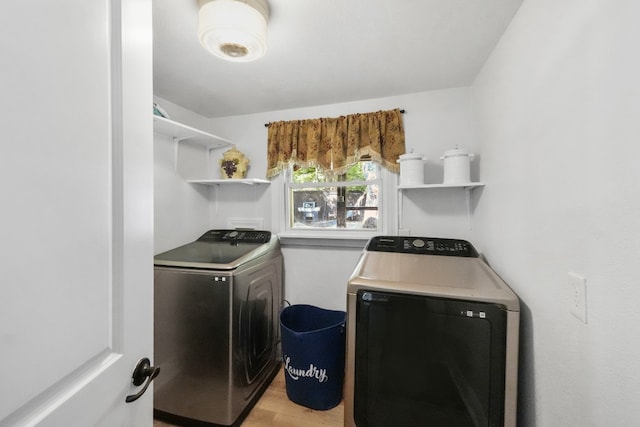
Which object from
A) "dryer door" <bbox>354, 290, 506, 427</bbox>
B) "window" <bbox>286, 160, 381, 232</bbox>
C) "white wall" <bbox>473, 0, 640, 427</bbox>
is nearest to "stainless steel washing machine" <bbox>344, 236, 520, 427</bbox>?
"dryer door" <bbox>354, 290, 506, 427</bbox>

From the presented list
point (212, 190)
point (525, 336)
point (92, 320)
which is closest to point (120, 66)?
point (92, 320)

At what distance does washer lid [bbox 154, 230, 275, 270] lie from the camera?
1679mm

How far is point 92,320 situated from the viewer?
22.8 inches

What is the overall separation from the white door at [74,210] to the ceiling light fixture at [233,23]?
38 cm

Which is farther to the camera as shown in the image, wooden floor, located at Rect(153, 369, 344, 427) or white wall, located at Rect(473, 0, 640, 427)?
wooden floor, located at Rect(153, 369, 344, 427)

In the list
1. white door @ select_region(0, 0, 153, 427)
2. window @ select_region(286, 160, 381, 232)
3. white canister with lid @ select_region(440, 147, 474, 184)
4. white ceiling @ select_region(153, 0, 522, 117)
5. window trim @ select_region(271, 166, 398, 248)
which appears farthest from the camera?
window @ select_region(286, 160, 381, 232)

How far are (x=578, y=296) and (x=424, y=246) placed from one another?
104 cm

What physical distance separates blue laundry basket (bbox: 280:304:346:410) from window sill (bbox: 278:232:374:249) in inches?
26.1

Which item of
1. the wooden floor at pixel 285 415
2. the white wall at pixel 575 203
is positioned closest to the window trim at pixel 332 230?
the white wall at pixel 575 203

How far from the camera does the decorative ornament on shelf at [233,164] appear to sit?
→ 236 centimetres

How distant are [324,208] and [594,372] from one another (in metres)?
1.90

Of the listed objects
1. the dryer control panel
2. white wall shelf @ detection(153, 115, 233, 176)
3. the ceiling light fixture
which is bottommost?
the dryer control panel

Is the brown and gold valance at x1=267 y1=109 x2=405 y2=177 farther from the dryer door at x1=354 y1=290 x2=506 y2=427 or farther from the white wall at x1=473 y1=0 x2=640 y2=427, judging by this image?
the dryer door at x1=354 y1=290 x2=506 y2=427

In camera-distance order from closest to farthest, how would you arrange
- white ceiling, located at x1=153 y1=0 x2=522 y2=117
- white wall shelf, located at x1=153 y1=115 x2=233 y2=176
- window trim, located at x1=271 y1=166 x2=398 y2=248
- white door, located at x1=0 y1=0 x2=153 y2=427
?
white door, located at x1=0 y1=0 x2=153 y2=427, white ceiling, located at x1=153 y1=0 x2=522 y2=117, white wall shelf, located at x1=153 y1=115 x2=233 y2=176, window trim, located at x1=271 y1=166 x2=398 y2=248
